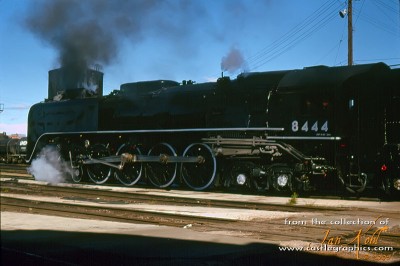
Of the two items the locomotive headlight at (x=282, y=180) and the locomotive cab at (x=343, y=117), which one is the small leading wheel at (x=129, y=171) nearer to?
the locomotive headlight at (x=282, y=180)

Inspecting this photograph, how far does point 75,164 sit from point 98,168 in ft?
3.23

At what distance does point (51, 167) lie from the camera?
1884cm

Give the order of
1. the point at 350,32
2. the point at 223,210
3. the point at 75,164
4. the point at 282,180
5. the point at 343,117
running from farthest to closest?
the point at 350,32
the point at 75,164
the point at 282,180
the point at 343,117
the point at 223,210

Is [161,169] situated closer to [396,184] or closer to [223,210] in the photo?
[223,210]

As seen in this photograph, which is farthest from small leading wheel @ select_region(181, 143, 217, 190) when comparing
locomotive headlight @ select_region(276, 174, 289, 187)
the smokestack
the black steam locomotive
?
the smokestack

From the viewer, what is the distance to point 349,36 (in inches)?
882

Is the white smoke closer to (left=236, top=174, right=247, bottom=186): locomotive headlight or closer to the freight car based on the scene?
(left=236, top=174, right=247, bottom=186): locomotive headlight

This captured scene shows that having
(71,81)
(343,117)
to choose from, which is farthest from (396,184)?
(71,81)

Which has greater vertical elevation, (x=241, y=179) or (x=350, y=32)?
(x=350, y=32)

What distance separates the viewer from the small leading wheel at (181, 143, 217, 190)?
585 inches

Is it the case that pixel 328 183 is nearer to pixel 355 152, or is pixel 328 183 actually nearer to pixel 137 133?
pixel 355 152

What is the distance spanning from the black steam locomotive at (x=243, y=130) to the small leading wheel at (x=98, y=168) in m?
0.04

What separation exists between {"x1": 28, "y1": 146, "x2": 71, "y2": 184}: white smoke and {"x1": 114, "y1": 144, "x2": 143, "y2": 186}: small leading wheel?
2615 millimetres

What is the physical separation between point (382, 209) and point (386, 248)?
440 centimetres
